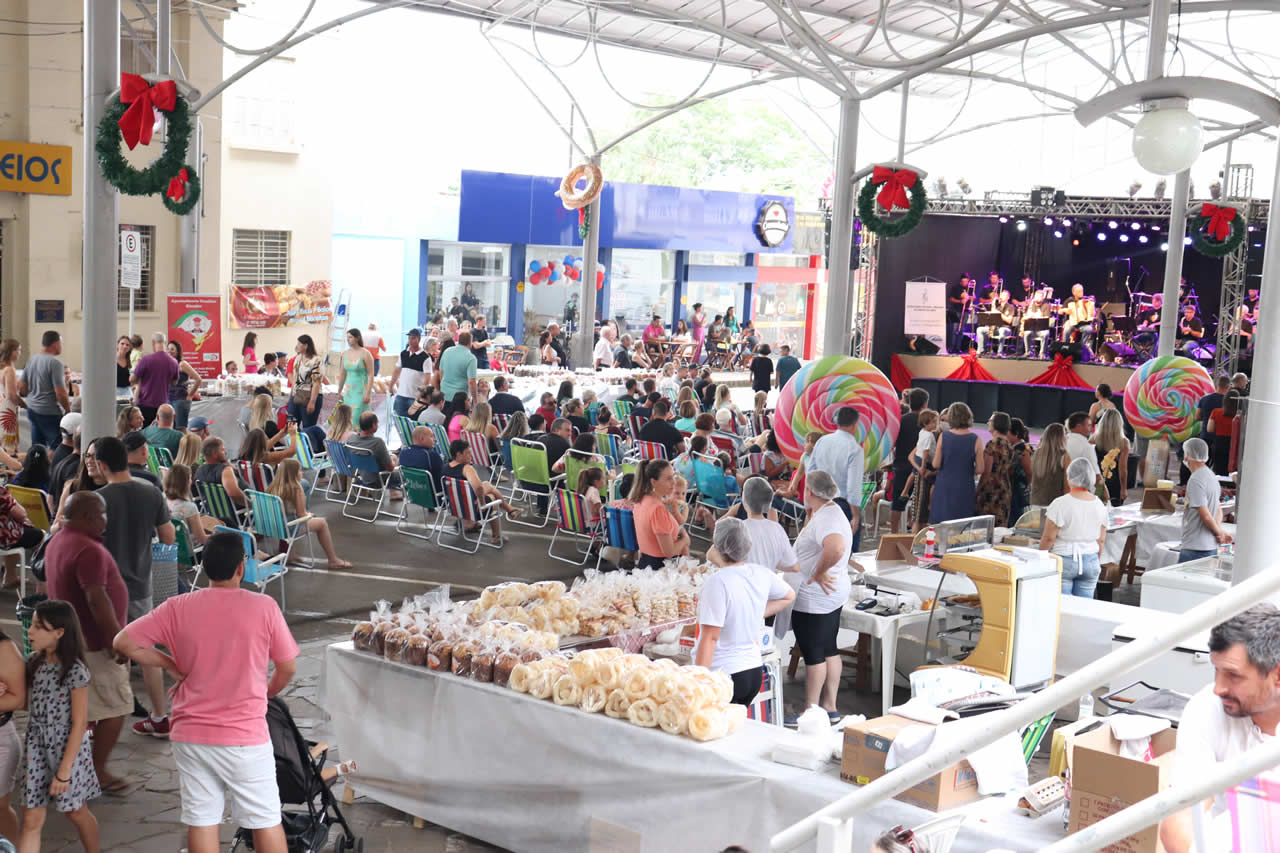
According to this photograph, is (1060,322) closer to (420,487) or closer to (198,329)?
(198,329)

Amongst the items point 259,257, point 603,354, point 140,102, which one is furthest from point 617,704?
point 259,257

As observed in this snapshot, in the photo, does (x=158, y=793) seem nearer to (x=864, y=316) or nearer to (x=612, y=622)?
(x=612, y=622)

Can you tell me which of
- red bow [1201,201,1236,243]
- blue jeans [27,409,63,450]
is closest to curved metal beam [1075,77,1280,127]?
blue jeans [27,409,63,450]

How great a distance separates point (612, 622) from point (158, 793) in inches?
86.5

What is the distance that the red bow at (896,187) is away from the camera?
487 inches

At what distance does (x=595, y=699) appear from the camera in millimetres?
5051

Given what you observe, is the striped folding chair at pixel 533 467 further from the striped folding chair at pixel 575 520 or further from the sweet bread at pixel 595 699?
the sweet bread at pixel 595 699

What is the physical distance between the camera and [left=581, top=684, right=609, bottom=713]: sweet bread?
16.5 feet

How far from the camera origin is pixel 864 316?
2456 centimetres

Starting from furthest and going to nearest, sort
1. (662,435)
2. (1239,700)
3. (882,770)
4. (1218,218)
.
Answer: (1218,218) → (662,435) → (882,770) → (1239,700)

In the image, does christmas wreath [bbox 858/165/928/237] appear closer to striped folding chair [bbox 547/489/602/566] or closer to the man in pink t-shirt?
striped folding chair [bbox 547/489/602/566]

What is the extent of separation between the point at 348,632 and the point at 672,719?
160 inches

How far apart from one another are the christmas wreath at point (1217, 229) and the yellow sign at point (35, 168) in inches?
599

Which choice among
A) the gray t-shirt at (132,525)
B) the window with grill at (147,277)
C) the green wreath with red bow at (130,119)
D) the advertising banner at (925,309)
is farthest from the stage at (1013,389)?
the gray t-shirt at (132,525)
